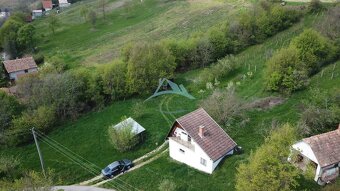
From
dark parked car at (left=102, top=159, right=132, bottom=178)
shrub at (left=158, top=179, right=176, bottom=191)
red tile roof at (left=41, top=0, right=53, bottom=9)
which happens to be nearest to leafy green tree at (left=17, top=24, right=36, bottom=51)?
red tile roof at (left=41, top=0, right=53, bottom=9)

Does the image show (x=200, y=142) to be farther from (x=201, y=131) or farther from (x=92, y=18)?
(x=92, y=18)

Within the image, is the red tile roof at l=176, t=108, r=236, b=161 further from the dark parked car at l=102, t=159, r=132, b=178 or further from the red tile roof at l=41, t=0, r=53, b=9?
the red tile roof at l=41, t=0, r=53, b=9

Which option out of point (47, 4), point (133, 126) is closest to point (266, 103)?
point (133, 126)

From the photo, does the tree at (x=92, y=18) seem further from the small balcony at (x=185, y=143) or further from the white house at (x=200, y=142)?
the white house at (x=200, y=142)

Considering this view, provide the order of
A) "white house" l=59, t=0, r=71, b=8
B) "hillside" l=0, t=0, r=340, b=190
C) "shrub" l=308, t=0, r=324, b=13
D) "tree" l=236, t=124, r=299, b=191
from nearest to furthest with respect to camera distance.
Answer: "tree" l=236, t=124, r=299, b=191, "hillside" l=0, t=0, r=340, b=190, "shrub" l=308, t=0, r=324, b=13, "white house" l=59, t=0, r=71, b=8

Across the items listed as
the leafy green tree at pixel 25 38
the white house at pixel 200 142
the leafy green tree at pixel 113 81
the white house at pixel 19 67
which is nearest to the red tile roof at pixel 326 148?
the white house at pixel 200 142

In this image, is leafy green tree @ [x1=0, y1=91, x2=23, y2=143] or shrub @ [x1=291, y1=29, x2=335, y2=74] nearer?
leafy green tree @ [x1=0, y1=91, x2=23, y2=143]
